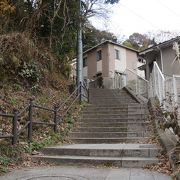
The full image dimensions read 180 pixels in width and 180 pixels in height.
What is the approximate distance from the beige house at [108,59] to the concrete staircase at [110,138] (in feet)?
64.9

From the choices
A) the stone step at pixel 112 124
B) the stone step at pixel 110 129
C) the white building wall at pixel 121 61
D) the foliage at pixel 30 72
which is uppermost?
the white building wall at pixel 121 61

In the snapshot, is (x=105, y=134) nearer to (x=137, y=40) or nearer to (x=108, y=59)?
(x=108, y=59)

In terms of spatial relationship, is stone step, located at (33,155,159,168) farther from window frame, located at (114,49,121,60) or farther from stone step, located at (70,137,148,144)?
window frame, located at (114,49,121,60)

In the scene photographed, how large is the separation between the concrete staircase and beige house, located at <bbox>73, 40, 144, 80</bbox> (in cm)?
1977

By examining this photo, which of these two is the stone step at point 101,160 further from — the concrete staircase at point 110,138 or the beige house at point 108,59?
the beige house at point 108,59

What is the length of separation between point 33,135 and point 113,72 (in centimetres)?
2917

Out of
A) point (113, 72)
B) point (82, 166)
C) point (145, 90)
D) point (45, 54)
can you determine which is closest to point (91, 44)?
point (113, 72)

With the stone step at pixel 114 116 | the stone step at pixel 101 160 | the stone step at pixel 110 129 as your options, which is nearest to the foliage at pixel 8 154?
the stone step at pixel 101 160

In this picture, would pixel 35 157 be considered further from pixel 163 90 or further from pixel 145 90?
pixel 145 90

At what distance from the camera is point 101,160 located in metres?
7.21

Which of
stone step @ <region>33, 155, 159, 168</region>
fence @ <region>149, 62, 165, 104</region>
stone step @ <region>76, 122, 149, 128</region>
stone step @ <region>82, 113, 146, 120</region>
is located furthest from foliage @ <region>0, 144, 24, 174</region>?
stone step @ <region>82, 113, 146, 120</region>

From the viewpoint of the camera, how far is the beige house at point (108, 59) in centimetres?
3794

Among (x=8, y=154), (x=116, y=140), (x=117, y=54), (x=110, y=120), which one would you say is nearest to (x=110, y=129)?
(x=110, y=120)

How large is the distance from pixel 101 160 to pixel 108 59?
31251 millimetres
